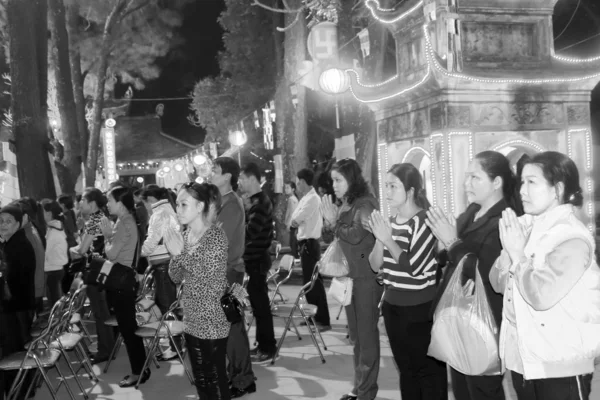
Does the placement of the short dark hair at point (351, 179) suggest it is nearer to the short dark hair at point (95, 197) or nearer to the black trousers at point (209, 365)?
the black trousers at point (209, 365)

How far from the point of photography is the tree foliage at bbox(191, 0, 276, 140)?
24928mm

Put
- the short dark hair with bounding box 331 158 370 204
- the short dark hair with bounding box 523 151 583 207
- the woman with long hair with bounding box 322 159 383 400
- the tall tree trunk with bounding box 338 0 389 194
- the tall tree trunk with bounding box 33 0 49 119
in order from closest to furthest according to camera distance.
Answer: the short dark hair with bounding box 523 151 583 207, the woman with long hair with bounding box 322 159 383 400, the short dark hair with bounding box 331 158 370 204, the tall tree trunk with bounding box 33 0 49 119, the tall tree trunk with bounding box 338 0 389 194

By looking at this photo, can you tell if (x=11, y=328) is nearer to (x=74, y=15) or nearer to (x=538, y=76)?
(x=538, y=76)

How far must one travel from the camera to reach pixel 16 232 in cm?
542

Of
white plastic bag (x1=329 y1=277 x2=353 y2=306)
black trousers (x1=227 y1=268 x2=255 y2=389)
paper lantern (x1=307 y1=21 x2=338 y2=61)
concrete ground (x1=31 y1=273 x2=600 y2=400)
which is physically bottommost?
concrete ground (x1=31 y1=273 x2=600 y2=400)

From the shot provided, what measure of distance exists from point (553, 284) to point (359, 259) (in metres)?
2.21

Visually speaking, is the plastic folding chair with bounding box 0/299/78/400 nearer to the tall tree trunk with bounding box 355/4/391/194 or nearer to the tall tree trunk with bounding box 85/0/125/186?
the tall tree trunk with bounding box 355/4/391/194

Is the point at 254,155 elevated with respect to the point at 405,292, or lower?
elevated

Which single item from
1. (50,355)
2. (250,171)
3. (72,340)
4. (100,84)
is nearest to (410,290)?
(250,171)

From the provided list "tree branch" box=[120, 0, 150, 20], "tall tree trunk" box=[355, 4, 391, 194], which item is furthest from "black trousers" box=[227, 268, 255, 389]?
"tree branch" box=[120, 0, 150, 20]

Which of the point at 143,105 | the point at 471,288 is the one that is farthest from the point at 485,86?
the point at 143,105

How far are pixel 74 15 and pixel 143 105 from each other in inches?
1207

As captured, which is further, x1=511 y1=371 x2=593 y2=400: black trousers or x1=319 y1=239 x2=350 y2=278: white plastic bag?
x1=319 y1=239 x2=350 y2=278: white plastic bag

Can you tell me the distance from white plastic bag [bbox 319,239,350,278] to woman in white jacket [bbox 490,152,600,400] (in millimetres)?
1994
